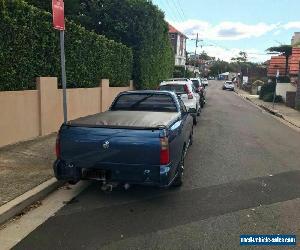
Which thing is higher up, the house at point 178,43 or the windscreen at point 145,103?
the house at point 178,43

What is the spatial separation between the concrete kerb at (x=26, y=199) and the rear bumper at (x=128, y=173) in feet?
1.64

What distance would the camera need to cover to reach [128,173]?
231 inches

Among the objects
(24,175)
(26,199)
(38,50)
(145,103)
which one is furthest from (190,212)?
(38,50)

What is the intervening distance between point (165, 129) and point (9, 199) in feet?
8.15

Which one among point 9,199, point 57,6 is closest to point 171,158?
point 9,199

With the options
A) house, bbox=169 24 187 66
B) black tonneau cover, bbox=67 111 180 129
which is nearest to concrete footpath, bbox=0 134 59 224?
black tonneau cover, bbox=67 111 180 129

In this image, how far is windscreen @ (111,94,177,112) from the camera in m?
8.55

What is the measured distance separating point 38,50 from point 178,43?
7476 centimetres

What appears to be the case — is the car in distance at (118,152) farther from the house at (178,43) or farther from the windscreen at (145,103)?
the house at (178,43)

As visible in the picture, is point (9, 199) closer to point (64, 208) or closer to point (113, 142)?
point (64, 208)

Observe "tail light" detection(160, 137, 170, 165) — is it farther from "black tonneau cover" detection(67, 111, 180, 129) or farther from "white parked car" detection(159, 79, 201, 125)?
"white parked car" detection(159, 79, 201, 125)

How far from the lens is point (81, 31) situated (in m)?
13.4

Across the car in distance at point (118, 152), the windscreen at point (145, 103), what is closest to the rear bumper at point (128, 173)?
the car in distance at point (118, 152)

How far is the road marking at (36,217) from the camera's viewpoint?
4812 millimetres
